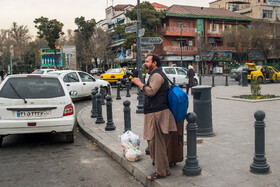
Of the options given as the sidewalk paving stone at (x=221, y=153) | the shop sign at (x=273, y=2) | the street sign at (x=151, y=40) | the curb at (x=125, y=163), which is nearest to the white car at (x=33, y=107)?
the curb at (x=125, y=163)

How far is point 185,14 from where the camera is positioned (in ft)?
170

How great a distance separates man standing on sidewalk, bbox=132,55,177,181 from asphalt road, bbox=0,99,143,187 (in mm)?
568

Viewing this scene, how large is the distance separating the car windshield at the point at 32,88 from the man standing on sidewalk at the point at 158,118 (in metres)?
3.05

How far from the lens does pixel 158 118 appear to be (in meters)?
4.01

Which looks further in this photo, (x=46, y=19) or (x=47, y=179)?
(x=46, y=19)

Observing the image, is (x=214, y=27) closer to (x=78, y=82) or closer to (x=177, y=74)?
(x=177, y=74)

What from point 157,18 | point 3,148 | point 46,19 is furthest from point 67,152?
point 46,19

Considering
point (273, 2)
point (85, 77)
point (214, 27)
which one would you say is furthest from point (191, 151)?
point (273, 2)

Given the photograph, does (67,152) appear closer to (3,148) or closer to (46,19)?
(3,148)

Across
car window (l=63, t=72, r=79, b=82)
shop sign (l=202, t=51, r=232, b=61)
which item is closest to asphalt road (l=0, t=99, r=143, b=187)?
car window (l=63, t=72, r=79, b=82)

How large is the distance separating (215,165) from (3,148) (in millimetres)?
4433

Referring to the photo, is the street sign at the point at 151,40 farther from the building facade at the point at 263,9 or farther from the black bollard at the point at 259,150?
the building facade at the point at 263,9

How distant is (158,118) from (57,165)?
7.43 feet

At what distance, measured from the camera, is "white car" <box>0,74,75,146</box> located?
19.9ft
